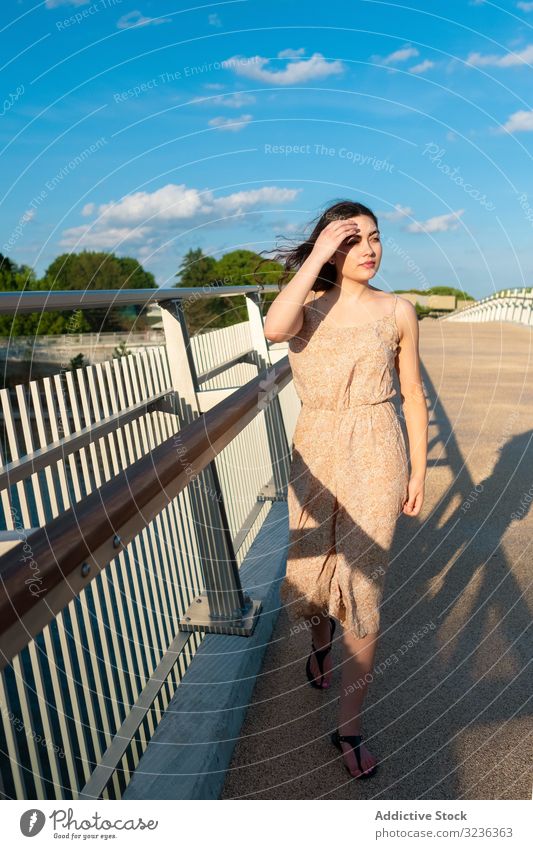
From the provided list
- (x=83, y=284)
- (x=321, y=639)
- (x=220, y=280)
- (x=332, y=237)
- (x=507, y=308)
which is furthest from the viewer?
(x=83, y=284)

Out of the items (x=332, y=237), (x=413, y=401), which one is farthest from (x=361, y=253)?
(x=413, y=401)

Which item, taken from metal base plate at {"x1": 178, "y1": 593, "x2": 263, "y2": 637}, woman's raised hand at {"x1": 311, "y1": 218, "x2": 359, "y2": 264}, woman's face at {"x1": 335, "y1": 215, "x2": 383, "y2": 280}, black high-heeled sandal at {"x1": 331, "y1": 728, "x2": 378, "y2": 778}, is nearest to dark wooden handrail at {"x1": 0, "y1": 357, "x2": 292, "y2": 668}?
woman's raised hand at {"x1": 311, "y1": 218, "x2": 359, "y2": 264}

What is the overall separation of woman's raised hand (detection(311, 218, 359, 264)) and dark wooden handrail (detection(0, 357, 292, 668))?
81 cm

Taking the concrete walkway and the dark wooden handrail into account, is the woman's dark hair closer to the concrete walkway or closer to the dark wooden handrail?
the dark wooden handrail

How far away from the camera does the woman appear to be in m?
2.58

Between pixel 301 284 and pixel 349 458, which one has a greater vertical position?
pixel 301 284

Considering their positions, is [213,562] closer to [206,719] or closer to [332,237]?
[206,719]

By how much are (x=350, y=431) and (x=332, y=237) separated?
26.1 inches

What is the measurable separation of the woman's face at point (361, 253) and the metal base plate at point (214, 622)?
5.24ft

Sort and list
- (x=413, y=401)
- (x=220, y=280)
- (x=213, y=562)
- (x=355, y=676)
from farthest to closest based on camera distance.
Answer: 1. (x=220, y=280)
2. (x=213, y=562)
3. (x=413, y=401)
4. (x=355, y=676)

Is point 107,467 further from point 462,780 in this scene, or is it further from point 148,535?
point 462,780

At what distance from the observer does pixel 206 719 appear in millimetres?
2598

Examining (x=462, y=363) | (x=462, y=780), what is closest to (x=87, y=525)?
(x=462, y=780)

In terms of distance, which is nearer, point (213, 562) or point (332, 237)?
point (332, 237)
